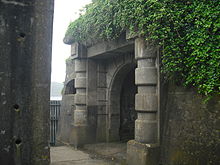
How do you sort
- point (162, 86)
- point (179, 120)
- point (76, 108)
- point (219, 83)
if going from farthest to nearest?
point (76, 108) → point (162, 86) → point (179, 120) → point (219, 83)

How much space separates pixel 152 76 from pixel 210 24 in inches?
65.1

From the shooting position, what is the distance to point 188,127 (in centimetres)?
483

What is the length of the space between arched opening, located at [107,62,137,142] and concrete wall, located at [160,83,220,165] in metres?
2.93

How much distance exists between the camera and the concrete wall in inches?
172

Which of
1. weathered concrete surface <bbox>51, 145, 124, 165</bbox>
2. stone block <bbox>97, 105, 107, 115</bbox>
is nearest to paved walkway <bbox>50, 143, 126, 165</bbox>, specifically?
weathered concrete surface <bbox>51, 145, 124, 165</bbox>

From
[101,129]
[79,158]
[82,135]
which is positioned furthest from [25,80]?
→ [101,129]

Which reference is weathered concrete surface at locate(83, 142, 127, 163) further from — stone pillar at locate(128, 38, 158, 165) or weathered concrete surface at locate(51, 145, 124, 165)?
stone pillar at locate(128, 38, 158, 165)

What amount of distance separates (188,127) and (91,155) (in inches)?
131

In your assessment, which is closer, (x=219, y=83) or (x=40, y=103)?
(x=40, y=103)

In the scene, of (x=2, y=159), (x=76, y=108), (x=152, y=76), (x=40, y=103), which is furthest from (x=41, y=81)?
(x=76, y=108)

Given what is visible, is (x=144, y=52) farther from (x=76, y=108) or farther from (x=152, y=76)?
(x=76, y=108)

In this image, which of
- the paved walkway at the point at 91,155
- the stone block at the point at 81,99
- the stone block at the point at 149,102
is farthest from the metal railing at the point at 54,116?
the stone block at the point at 149,102

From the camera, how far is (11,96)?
3115 mm

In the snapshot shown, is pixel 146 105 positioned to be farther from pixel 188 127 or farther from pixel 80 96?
pixel 80 96
